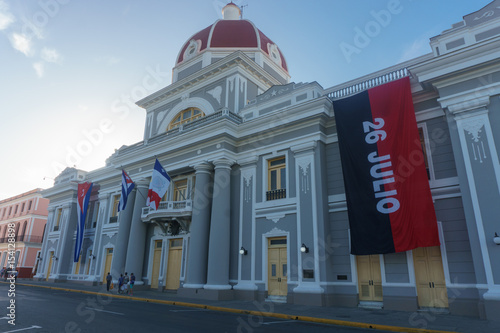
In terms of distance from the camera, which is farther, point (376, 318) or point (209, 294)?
point (209, 294)

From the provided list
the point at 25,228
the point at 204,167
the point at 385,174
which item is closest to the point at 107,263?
the point at 204,167

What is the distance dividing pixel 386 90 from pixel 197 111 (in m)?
13.9

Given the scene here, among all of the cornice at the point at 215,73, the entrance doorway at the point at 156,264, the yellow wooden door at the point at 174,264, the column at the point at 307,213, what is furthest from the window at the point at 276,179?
the entrance doorway at the point at 156,264

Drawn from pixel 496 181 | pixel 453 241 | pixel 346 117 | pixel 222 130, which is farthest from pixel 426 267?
pixel 222 130

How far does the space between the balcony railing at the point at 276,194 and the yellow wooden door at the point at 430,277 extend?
663cm

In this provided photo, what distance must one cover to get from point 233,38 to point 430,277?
2162 cm

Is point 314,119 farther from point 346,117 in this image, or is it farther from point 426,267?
point 426,267

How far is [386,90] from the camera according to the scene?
48.3 ft

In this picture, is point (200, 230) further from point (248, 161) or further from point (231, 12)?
point (231, 12)

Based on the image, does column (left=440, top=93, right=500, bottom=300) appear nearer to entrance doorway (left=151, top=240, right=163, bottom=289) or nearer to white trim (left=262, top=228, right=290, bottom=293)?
white trim (left=262, top=228, right=290, bottom=293)

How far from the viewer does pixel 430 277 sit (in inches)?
510

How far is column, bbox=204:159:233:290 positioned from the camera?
17.3 meters

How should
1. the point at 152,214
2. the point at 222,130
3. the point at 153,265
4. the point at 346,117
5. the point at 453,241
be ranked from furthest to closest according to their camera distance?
the point at 153,265
the point at 152,214
the point at 222,130
the point at 346,117
the point at 453,241

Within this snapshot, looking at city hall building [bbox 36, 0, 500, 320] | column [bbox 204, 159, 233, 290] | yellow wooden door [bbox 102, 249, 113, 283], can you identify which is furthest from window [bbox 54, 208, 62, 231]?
column [bbox 204, 159, 233, 290]
